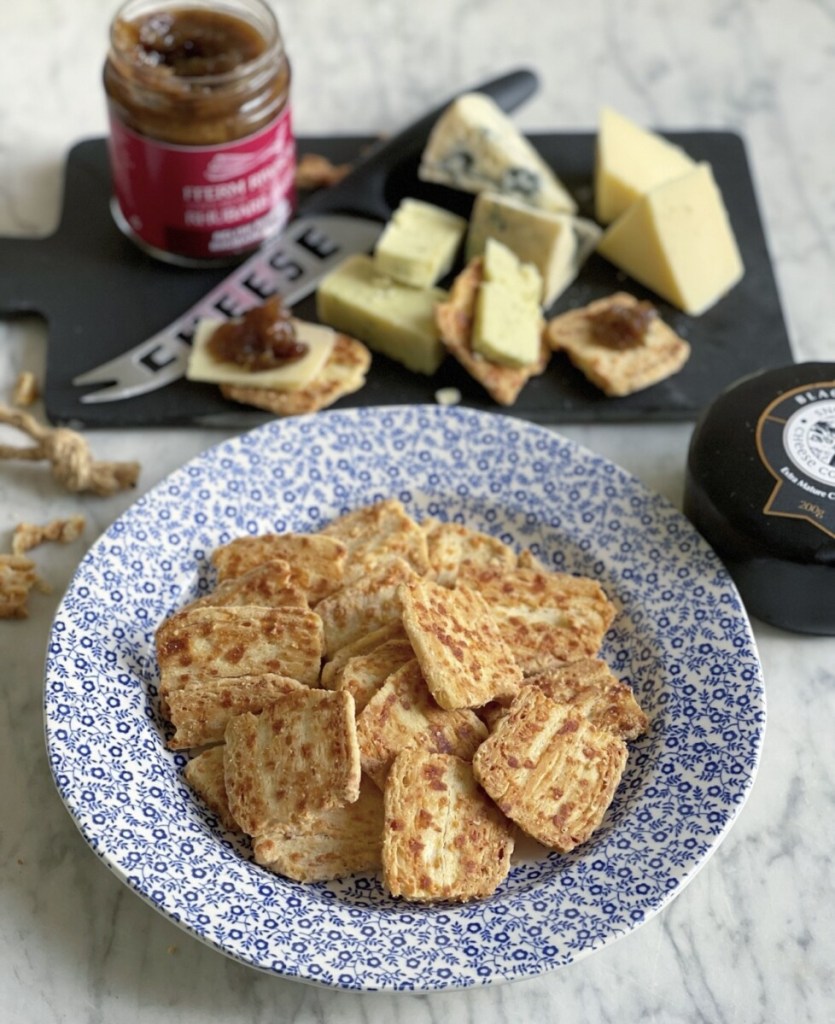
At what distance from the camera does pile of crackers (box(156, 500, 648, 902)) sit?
167 centimetres

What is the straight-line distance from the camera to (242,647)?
182 centimetres

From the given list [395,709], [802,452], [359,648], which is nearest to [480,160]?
[802,452]

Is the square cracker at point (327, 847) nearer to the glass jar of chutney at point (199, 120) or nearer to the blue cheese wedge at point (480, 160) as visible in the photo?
the glass jar of chutney at point (199, 120)

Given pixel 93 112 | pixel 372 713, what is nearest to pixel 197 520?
pixel 372 713

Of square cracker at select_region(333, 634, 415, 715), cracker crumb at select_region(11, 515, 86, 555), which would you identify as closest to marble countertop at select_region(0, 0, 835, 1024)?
cracker crumb at select_region(11, 515, 86, 555)

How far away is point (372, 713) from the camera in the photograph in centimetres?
174

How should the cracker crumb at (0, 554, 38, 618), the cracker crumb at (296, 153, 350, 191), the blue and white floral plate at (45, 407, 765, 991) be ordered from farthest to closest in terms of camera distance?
the cracker crumb at (296, 153, 350, 191) → the cracker crumb at (0, 554, 38, 618) → the blue and white floral plate at (45, 407, 765, 991)

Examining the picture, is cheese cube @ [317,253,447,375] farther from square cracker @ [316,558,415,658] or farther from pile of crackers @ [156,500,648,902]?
square cracker @ [316,558,415,658]

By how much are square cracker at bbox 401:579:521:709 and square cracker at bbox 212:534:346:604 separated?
0.48 ft

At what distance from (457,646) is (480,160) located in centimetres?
112

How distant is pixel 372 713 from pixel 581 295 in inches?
42.3

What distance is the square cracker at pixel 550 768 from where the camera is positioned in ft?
5.56

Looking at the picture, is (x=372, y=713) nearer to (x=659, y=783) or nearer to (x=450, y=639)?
(x=450, y=639)

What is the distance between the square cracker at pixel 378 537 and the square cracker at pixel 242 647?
0.48ft
